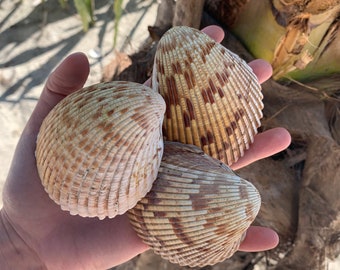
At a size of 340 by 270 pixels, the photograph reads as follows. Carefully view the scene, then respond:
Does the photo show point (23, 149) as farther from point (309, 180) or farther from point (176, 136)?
point (309, 180)

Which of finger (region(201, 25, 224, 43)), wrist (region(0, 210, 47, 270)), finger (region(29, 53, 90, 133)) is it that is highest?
finger (region(201, 25, 224, 43))

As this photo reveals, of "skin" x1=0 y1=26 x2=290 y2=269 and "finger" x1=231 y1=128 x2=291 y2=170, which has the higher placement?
"finger" x1=231 y1=128 x2=291 y2=170

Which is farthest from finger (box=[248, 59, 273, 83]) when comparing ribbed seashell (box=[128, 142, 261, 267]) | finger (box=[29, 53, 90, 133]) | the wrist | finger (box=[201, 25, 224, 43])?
the wrist

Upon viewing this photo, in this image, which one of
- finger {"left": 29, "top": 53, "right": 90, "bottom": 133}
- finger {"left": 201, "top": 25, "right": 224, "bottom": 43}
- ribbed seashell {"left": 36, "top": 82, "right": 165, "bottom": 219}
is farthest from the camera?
finger {"left": 201, "top": 25, "right": 224, "bottom": 43}

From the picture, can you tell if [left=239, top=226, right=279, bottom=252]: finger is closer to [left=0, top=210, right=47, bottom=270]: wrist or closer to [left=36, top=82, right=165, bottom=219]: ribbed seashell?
[left=36, top=82, right=165, bottom=219]: ribbed seashell

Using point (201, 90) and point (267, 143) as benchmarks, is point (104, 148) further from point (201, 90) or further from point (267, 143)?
point (267, 143)

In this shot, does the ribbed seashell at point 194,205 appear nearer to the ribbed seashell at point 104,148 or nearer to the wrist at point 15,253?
the ribbed seashell at point 104,148

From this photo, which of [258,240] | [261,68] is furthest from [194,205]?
[261,68]
